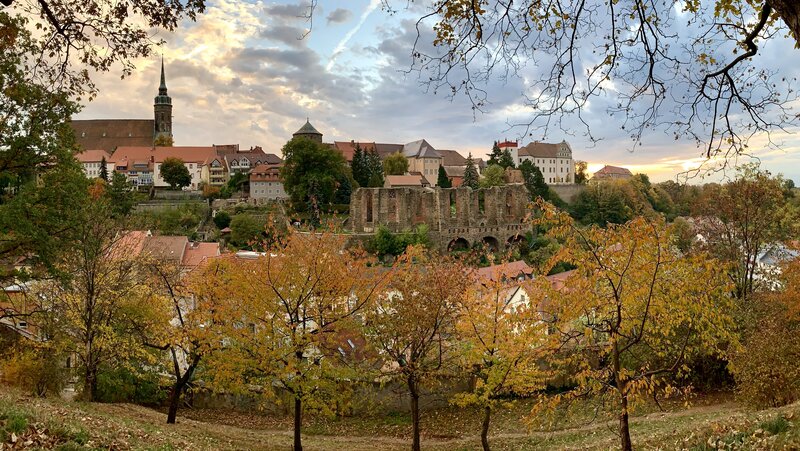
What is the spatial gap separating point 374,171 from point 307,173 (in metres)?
15.6

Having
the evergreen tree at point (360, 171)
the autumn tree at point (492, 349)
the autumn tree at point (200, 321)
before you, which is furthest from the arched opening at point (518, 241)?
the autumn tree at point (200, 321)

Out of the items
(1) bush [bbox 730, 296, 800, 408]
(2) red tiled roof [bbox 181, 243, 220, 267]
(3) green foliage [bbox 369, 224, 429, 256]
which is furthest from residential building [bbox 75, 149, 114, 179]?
(1) bush [bbox 730, 296, 800, 408]

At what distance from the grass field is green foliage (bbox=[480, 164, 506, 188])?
5466 centimetres

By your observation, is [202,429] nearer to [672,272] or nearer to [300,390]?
[300,390]

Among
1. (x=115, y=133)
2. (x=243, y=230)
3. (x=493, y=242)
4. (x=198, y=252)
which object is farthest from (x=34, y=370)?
(x=115, y=133)

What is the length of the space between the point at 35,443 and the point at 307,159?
60481mm

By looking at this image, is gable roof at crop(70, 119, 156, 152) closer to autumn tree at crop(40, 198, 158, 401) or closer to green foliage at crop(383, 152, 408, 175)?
green foliage at crop(383, 152, 408, 175)

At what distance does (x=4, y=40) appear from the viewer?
32.4ft

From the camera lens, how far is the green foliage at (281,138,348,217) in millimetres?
66062

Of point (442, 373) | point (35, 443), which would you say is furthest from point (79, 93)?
point (442, 373)

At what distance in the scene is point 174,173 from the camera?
81312 millimetres

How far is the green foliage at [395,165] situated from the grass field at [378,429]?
68597 mm

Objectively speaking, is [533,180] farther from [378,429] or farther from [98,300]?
[98,300]

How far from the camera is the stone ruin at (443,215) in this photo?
6053 centimetres
